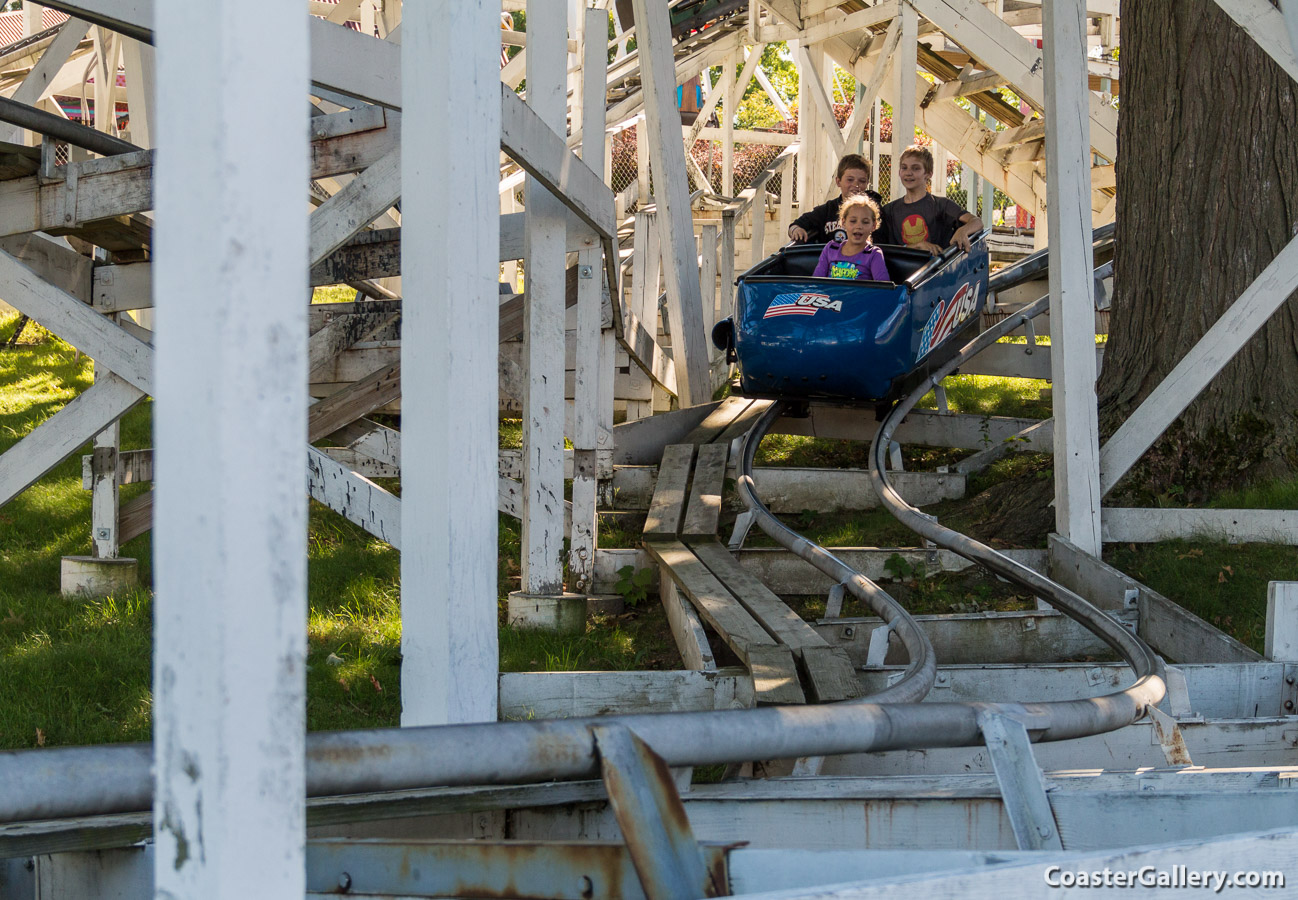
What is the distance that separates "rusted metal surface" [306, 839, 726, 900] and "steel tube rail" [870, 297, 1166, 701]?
1.15m

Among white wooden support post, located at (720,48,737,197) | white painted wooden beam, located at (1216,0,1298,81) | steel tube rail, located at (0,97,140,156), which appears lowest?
steel tube rail, located at (0,97,140,156)

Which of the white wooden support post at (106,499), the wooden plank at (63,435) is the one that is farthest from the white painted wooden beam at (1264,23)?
the white wooden support post at (106,499)

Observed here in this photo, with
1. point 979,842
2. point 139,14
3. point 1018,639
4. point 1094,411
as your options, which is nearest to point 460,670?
point 979,842

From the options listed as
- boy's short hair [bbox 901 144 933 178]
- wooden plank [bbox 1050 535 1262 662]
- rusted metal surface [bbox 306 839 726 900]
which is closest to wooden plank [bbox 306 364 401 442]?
wooden plank [bbox 1050 535 1262 662]

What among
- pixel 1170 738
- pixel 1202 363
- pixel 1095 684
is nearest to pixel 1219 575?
pixel 1202 363

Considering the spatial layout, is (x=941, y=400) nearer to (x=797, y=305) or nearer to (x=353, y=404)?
(x=797, y=305)

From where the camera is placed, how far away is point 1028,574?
4266 millimetres

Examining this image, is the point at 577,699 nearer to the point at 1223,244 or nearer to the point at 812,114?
the point at 1223,244

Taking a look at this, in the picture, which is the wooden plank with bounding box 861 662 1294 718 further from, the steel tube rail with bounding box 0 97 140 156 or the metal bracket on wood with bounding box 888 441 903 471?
the steel tube rail with bounding box 0 97 140 156

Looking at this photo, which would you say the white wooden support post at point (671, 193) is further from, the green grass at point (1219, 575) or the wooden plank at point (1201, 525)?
the green grass at point (1219, 575)

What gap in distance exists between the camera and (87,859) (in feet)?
6.08

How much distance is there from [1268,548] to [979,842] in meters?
A: 3.07

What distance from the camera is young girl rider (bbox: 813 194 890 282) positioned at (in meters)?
7.16
